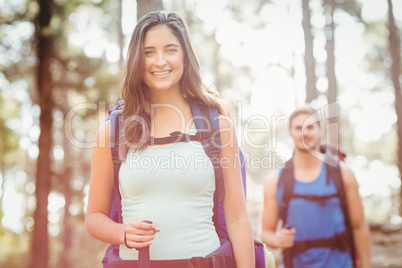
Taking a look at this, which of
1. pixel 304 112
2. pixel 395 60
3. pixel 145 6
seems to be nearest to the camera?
pixel 304 112

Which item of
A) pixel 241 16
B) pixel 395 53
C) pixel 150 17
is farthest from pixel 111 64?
pixel 150 17

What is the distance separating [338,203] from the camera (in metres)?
4.93

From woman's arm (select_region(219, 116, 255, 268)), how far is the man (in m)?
2.26

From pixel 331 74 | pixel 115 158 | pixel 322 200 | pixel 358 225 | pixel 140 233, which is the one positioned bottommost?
pixel 358 225

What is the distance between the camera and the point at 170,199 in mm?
2480

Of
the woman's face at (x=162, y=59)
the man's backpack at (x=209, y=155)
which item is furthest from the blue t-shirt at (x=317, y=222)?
the woman's face at (x=162, y=59)

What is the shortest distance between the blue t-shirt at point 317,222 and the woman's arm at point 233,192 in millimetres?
2478

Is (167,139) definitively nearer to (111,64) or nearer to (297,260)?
(297,260)

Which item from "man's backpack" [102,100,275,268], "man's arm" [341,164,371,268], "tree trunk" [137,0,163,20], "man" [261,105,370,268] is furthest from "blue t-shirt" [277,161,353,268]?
"tree trunk" [137,0,163,20]

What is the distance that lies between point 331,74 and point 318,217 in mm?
10635

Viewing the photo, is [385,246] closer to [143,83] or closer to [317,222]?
[317,222]

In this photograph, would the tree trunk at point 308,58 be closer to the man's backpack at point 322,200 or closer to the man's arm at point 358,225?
the man's backpack at point 322,200

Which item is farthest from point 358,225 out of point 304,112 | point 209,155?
point 209,155

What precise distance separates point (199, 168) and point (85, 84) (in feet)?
43.8
